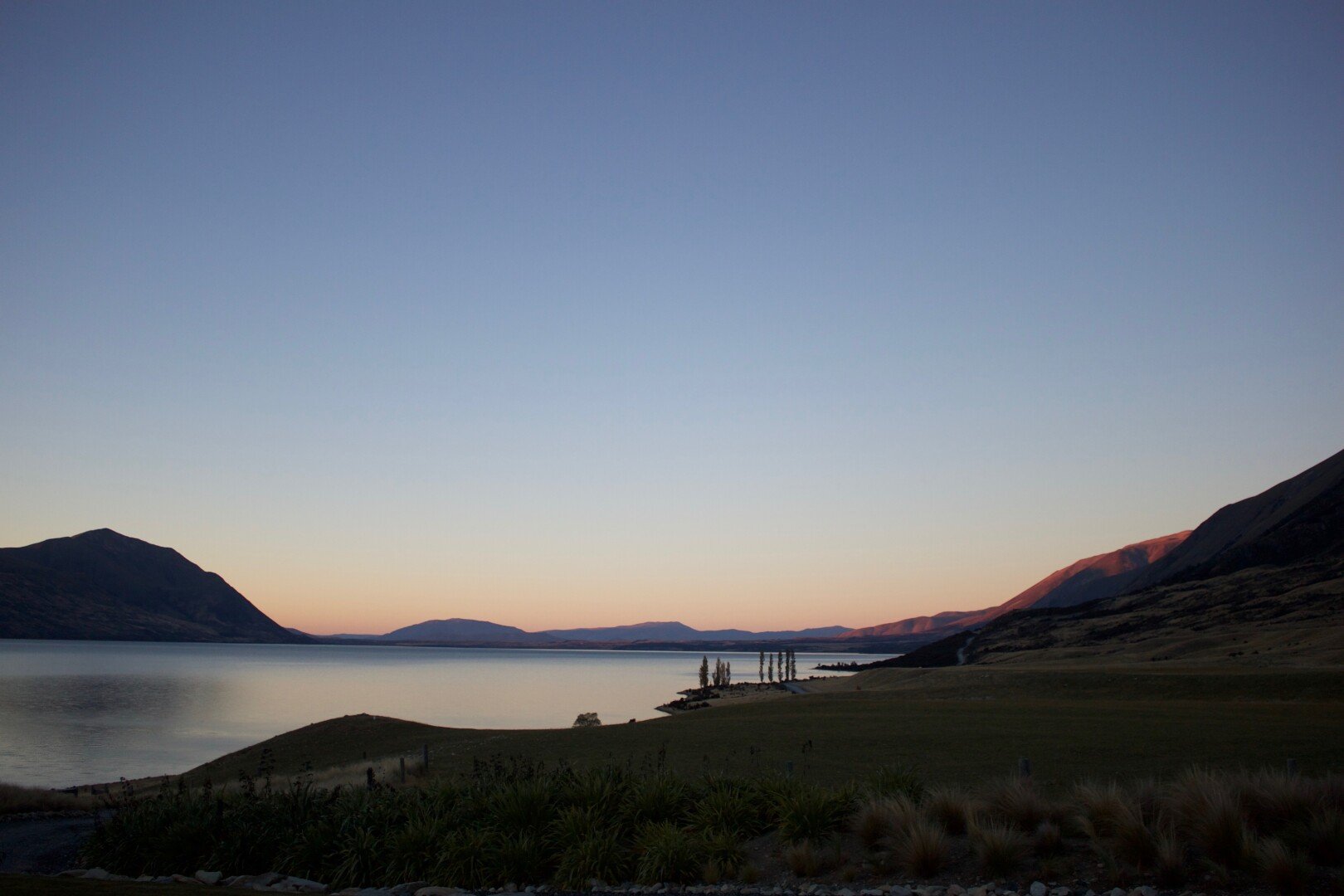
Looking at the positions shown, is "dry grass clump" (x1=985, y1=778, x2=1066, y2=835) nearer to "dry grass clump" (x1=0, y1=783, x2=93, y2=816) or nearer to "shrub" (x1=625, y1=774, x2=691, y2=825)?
"shrub" (x1=625, y1=774, x2=691, y2=825)

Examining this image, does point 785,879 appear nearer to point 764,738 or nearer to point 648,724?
point 764,738

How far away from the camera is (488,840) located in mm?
11469

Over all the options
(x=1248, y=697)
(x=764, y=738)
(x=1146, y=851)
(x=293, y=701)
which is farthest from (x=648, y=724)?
(x=293, y=701)

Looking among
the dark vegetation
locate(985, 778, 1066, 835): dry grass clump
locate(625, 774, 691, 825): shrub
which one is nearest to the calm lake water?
the dark vegetation

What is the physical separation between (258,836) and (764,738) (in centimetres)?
1740

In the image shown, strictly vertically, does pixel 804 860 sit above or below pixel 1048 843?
below

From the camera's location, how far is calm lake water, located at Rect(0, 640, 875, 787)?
41219 mm

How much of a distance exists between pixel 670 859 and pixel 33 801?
1901 centimetres

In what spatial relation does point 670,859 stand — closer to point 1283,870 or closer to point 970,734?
point 1283,870

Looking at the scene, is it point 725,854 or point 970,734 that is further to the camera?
point 970,734

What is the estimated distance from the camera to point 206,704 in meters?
73.9

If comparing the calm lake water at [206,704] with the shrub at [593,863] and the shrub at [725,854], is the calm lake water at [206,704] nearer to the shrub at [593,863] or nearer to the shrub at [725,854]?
the shrub at [593,863]

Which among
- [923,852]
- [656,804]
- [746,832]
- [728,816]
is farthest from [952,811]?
[656,804]

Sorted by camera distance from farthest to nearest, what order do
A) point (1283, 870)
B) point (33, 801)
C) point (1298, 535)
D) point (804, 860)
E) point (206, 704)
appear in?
point (1298, 535)
point (206, 704)
point (33, 801)
point (804, 860)
point (1283, 870)
